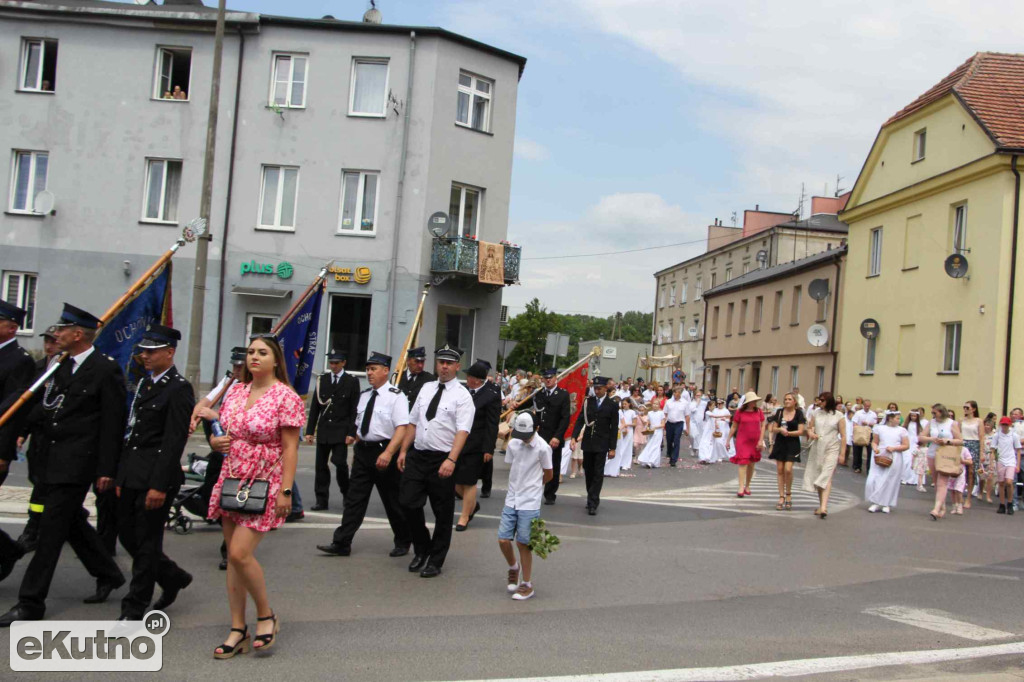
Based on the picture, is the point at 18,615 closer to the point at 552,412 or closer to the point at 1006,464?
the point at 552,412

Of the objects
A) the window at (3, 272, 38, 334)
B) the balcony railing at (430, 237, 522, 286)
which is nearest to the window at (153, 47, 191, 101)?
the window at (3, 272, 38, 334)

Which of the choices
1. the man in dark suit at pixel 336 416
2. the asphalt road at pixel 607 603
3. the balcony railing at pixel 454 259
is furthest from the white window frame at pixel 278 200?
the man in dark suit at pixel 336 416

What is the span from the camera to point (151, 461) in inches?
228

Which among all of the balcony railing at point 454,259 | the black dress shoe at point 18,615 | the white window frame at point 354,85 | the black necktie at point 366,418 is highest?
the white window frame at point 354,85

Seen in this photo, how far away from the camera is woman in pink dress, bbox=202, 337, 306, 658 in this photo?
17.5ft

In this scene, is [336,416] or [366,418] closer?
[366,418]

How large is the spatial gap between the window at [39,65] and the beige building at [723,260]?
116 feet

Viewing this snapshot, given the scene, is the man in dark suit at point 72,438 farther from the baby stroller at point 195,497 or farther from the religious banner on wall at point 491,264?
the religious banner on wall at point 491,264

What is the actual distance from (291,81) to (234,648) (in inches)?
880

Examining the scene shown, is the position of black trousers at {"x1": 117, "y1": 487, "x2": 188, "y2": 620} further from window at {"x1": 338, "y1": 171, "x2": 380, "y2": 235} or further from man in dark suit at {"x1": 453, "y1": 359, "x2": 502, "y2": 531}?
window at {"x1": 338, "y1": 171, "x2": 380, "y2": 235}

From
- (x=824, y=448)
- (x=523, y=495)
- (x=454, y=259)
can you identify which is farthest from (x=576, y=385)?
(x=454, y=259)

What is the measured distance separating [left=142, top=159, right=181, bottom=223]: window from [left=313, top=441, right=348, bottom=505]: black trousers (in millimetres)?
16472

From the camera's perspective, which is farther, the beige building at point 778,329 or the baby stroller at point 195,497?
the beige building at point 778,329

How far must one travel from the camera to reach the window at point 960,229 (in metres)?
26.2
